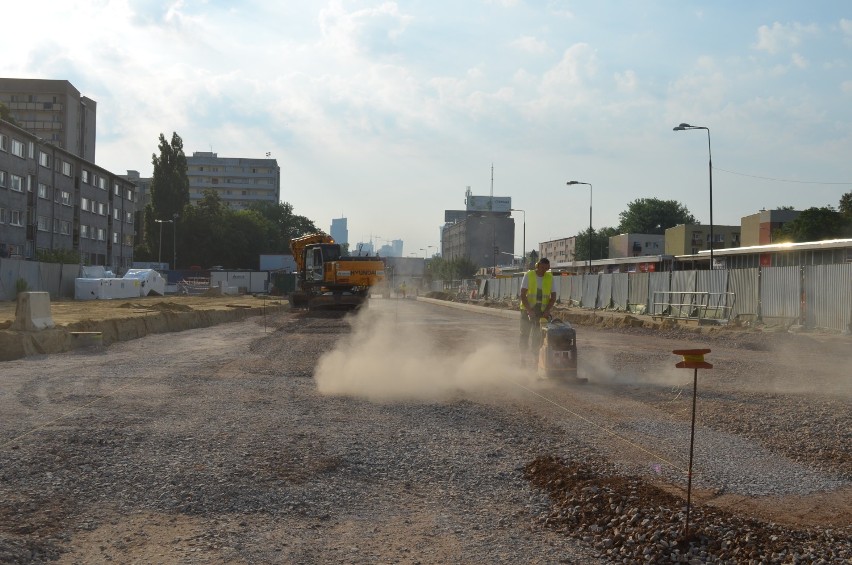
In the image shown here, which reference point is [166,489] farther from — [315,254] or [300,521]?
[315,254]

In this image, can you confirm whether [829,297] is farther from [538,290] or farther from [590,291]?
[590,291]

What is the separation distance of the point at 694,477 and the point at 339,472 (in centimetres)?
282

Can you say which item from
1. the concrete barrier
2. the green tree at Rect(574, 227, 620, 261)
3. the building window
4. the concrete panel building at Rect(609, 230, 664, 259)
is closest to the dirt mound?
the concrete barrier

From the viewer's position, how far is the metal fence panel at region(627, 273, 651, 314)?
36.5 meters

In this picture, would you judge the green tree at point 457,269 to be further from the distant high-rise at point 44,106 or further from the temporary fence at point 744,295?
the temporary fence at point 744,295

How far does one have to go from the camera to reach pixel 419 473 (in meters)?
6.46

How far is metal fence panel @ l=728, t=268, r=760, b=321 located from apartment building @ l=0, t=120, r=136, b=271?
48780 millimetres

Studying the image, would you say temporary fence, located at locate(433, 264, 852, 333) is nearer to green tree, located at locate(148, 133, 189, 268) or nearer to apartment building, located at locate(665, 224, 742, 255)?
apartment building, located at locate(665, 224, 742, 255)

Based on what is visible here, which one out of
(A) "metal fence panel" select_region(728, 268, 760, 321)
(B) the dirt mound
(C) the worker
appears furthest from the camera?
(A) "metal fence panel" select_region(728, 268, 760, 321)

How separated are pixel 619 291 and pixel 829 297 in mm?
17319

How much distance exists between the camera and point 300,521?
17.1 feet

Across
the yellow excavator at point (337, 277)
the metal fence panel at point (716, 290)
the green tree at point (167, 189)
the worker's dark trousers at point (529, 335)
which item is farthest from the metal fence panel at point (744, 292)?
the green tree at point (167, 189)

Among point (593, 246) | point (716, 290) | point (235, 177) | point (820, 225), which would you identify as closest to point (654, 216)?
point (593, 246)

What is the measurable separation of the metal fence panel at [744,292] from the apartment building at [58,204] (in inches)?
1920
